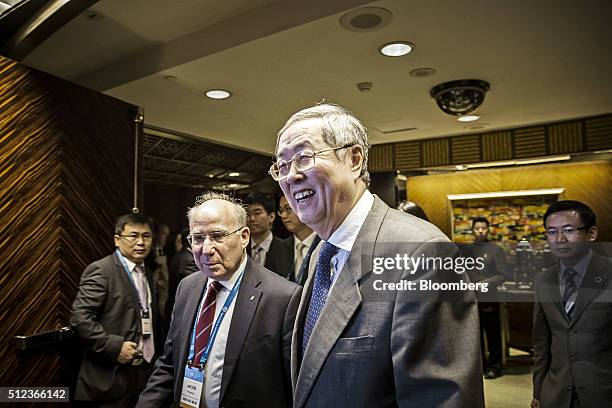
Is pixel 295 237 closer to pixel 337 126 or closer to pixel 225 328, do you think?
pixel 225 328

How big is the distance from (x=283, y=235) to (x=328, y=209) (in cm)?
109

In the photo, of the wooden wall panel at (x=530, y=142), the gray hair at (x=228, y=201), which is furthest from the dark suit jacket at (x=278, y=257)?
the wooden wall panel at (x=530, y=142)

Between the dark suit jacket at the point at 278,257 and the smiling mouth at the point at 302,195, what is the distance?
963 mm

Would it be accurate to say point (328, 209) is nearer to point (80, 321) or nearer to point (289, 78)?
point (289, 78)

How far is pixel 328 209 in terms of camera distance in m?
1.00

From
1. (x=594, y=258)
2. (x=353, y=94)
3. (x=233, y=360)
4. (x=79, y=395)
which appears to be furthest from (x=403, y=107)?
(x=79, y=395)

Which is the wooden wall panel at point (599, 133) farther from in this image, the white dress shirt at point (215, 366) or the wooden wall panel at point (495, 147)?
the white dress shirt at point (215, 366)

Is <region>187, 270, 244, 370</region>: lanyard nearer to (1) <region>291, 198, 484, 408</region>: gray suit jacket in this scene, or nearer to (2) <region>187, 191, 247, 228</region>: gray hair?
(2) <region>187, 191, 247, 228</region>: gray hair

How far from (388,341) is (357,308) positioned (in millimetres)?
95

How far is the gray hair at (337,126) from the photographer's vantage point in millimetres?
1011

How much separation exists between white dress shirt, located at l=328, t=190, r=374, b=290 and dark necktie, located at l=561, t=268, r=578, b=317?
49cm

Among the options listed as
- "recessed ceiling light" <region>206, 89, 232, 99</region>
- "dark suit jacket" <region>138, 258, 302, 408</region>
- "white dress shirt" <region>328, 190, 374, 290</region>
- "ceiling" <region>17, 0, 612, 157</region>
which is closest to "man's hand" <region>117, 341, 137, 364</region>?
"dark suit jacket" <region>138, 258, 302, 408</region>

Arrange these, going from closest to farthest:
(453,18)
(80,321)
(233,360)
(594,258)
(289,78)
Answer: (594,258) → (233,360) → (453,18) → (80,321) → (289,78)

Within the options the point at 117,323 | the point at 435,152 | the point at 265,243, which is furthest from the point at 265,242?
the point at 435,152
